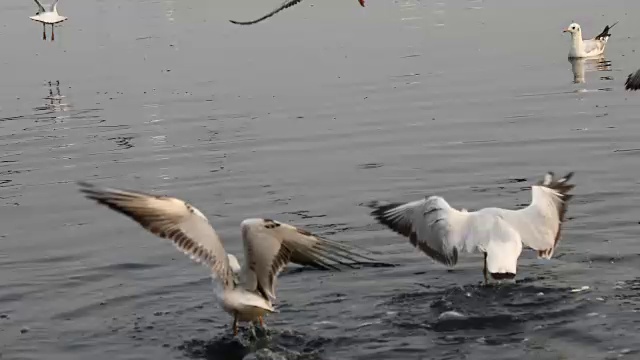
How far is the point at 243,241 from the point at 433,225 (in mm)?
2168

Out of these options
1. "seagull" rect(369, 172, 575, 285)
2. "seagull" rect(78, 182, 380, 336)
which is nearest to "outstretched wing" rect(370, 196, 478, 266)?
"seagull" rect(369, 172, 575, 285)

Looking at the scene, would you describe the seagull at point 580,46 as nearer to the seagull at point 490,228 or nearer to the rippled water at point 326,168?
the rippled water at point 326,168

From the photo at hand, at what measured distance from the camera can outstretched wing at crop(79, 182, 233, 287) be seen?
8156 millimetres

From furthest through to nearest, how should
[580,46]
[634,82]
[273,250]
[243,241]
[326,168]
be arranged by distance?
[580,46] < [634,82] < [326,168] < [273,250] < [243,241]

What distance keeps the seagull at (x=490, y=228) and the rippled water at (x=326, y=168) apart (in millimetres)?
360

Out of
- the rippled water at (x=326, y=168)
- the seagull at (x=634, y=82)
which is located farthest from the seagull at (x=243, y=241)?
the seagull at (x=634, y=82)

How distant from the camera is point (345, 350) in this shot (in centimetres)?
892

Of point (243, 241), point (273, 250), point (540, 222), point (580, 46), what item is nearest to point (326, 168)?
point (540, 222)

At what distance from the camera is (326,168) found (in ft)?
48.9

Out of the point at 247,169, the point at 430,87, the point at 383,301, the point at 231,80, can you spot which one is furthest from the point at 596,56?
the point at 383,301

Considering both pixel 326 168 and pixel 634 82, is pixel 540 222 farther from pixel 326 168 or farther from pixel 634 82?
pixel 634 82

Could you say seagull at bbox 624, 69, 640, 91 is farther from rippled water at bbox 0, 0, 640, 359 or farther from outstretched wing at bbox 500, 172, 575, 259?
outstretched wing at bbox 500, 172, 575, 259

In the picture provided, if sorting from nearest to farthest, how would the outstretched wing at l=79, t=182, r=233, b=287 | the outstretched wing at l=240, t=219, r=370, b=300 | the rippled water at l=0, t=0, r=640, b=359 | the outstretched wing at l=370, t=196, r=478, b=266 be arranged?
the outstretched wing at l=79, t=182, r=233, b=287
the outstretched wing at l=240, t=219, r=370, b=300
the rippled water at l=0, t=0, r=640, b=359
the outstretched wing at l=370, t=196, r=478, b=266

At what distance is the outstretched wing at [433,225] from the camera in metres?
10.1
